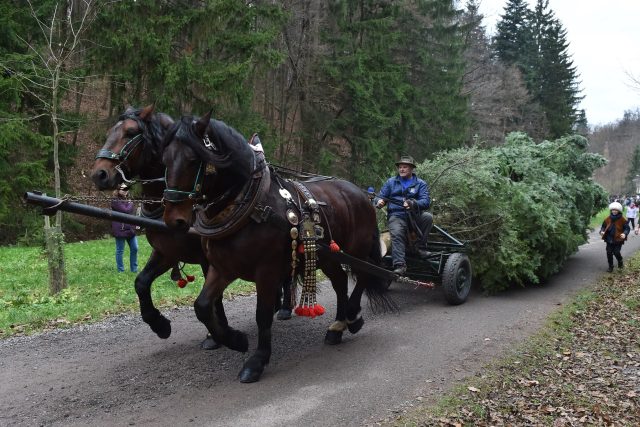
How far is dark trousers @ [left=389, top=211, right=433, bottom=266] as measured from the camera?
7320 mm

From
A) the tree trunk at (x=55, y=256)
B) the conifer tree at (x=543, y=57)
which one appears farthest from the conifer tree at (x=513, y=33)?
the tree trunk at (x=55, y=256)

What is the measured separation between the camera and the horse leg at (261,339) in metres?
4.84

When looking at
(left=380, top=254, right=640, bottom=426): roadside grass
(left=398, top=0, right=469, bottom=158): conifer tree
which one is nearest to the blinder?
(left=380, top=254, right=640, bottom=426): roadside grass

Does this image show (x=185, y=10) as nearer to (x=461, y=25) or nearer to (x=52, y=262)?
(x=52, y=262)

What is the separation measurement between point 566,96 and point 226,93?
36.4 m

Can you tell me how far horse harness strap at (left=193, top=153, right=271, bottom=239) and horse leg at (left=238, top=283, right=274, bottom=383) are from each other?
2.15ft

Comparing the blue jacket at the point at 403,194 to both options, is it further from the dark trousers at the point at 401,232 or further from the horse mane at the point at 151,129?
the horse mane at the point at 151,129

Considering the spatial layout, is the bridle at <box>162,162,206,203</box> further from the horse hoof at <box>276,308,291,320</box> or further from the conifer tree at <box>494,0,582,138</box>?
the conifer tree at <box>494,0,582,138</box>

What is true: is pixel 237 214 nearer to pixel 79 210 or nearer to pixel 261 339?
pixel 261 339

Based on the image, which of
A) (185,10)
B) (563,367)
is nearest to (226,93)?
(185,10)

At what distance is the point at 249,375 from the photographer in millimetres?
4809

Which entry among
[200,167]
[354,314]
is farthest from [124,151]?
[354,314]

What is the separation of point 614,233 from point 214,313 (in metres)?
10.1

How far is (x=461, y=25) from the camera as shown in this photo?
27609 millimetres
